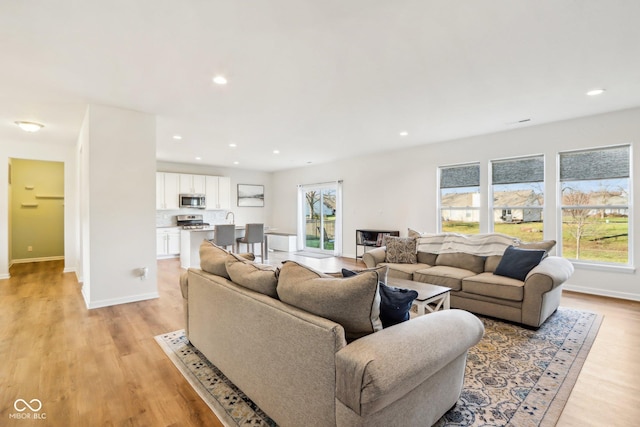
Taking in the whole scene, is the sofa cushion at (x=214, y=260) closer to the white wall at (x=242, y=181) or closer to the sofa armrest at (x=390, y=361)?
the sofa armrest at (x=390, y=361)

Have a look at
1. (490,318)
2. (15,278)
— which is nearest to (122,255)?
(15,278)

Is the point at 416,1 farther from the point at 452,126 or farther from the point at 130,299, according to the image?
the point at 130,299

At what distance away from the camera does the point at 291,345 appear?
4.96 ft

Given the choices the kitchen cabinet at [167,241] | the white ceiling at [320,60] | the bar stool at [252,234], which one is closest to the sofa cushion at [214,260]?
the white ceiling at [320,60]

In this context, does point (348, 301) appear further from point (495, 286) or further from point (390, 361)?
point (495, 286)

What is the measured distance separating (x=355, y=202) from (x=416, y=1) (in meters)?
5.87

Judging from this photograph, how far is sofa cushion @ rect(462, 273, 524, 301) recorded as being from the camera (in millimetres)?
3166

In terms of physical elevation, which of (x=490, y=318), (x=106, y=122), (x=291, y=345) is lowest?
(x=490, y=318)

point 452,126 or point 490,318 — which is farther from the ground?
point 452,126

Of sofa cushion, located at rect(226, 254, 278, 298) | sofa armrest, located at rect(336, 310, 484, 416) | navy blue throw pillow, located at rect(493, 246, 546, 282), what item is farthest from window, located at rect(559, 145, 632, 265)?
sofa cushion, located at rect(226, 254, 278, 298)

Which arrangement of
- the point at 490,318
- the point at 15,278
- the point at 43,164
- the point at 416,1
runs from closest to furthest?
the point at 416,1, the point at 490,318, the point at 15,278, the point at 43,164

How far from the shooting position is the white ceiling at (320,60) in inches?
81.1

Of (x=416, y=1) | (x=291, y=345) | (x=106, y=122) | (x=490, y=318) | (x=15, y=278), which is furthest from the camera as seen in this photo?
(x=15, y=278)

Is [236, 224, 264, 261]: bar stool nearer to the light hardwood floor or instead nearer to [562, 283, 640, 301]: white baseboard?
the light hardwood floor
